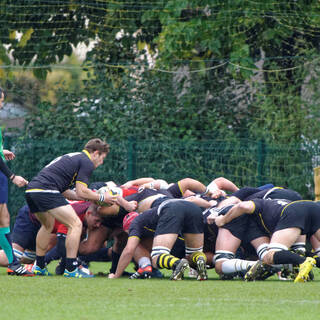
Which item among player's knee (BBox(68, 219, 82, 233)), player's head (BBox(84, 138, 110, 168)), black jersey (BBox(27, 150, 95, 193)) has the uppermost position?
player's head (BBox(84, 138, 110, 168))

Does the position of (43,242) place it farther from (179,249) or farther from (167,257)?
(167,257)

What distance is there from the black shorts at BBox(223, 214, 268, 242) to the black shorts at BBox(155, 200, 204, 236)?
340 millimetres

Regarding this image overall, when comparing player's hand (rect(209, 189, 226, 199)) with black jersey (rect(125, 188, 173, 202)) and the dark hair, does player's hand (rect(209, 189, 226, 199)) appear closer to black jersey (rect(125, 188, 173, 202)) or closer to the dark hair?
black jersey (rect(125, 188, 173, 202))

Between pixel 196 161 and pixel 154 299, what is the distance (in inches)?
286

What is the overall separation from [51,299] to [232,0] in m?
9.93

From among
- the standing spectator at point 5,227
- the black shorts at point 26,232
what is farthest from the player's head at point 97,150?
the black shorts at point 26,232

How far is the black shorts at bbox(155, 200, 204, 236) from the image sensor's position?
9.27 m

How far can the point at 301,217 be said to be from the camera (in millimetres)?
9078

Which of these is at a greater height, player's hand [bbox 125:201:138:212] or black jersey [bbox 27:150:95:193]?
black jersey [bbox 27:150:95:193]

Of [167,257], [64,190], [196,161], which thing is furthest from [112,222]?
[196,161]

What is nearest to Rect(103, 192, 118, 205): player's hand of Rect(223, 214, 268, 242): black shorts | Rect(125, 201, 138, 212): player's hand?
Rect(125, 201, 138, 212): player's hand

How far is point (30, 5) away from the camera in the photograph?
1639cm

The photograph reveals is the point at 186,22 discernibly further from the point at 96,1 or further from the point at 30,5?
the point at 30,5

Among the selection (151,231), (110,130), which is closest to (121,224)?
(151,231)
